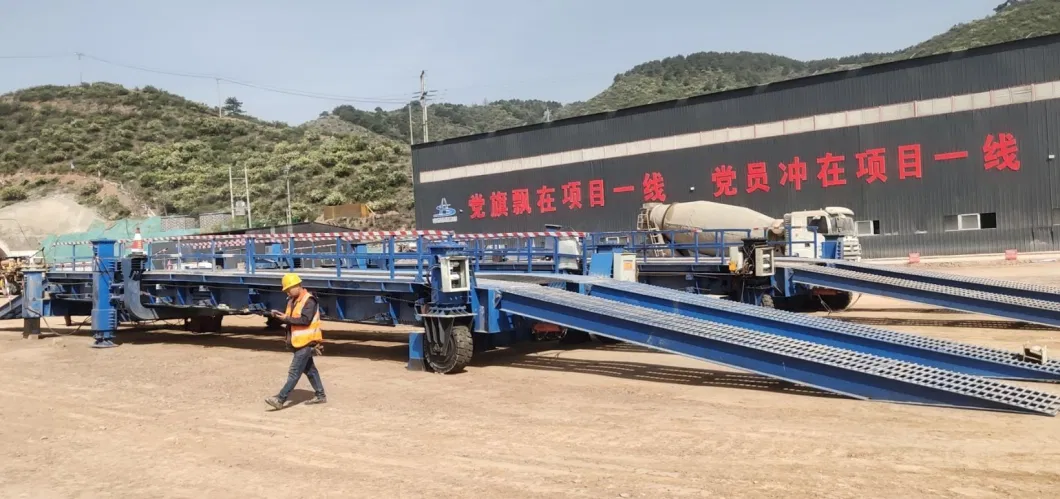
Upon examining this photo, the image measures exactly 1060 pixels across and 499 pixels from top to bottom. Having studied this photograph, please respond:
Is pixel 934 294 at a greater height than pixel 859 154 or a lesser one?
lesser

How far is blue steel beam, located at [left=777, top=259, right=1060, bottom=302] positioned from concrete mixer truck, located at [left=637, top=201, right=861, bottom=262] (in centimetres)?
260

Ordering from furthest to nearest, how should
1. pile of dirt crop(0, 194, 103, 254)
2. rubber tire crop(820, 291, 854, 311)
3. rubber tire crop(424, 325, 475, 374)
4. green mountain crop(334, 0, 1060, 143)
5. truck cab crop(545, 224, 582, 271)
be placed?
green mountain crop(334, 0, 1060, 143) → pile of dirt crop(0, 194, 103, 254) → rubber tire crop(820, 291, 854, 311) → truck cab crop(545, 224, 582, 271) → rubber tire crop(424, 325, 475, 374)

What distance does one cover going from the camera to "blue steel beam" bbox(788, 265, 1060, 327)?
11812 mm

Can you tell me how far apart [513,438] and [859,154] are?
28.2m

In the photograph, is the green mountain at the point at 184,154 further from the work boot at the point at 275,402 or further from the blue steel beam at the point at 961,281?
the work boot at the point at 275,402

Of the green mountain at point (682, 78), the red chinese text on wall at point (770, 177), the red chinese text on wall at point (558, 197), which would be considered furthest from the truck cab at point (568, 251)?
the green mountain at point (682, 78)

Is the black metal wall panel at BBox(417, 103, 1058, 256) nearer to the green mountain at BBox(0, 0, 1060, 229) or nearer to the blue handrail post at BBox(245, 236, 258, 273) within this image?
the blue handrail post at BBox(245, 236, 258, 273)

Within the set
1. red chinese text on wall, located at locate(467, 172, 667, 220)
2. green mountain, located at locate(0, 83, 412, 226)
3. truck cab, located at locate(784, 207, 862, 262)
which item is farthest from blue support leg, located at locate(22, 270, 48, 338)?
green mountain, located at locate(0, 83, 412, 226)

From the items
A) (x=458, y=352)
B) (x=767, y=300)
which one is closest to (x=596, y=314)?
(x=458, y=352)

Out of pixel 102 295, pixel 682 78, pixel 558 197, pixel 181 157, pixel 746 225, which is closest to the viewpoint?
pixel 102 295

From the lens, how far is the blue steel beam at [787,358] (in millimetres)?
7211

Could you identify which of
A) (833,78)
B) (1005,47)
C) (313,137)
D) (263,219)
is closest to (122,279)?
(833,78)

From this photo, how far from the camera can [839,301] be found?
58.2ft

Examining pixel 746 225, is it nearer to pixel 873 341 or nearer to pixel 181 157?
pixel 873 341
